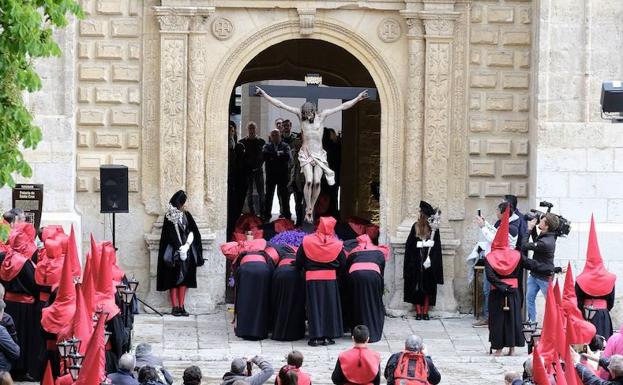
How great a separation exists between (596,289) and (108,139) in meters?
6.81

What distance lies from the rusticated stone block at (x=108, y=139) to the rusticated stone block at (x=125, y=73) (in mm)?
690

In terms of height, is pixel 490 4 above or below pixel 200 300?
above

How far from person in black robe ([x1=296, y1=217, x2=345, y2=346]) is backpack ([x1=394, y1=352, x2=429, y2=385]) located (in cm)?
495

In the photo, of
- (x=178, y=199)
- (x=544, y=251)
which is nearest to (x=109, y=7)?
(x=178, y=199)

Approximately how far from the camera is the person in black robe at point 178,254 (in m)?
23.8

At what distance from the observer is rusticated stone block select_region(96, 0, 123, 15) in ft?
79.6

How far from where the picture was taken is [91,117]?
24359 mm

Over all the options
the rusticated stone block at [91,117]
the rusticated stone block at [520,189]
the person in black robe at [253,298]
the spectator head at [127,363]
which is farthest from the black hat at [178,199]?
the spectator head at [127,363]

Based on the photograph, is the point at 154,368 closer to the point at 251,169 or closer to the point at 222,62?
the point at 222,62

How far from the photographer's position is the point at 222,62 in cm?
2452

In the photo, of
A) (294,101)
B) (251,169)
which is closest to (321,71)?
(251,169)

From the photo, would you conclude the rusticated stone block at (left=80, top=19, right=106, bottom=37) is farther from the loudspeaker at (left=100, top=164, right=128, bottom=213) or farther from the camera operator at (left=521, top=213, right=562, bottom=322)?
the camera operator at (left=521, top=213, right=562, bottom=322)

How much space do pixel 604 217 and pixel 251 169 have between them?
6.93 m

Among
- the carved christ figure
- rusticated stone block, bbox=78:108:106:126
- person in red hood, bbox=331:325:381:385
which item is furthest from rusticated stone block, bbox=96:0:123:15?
person in red hood, bbox=331:325:381:385
